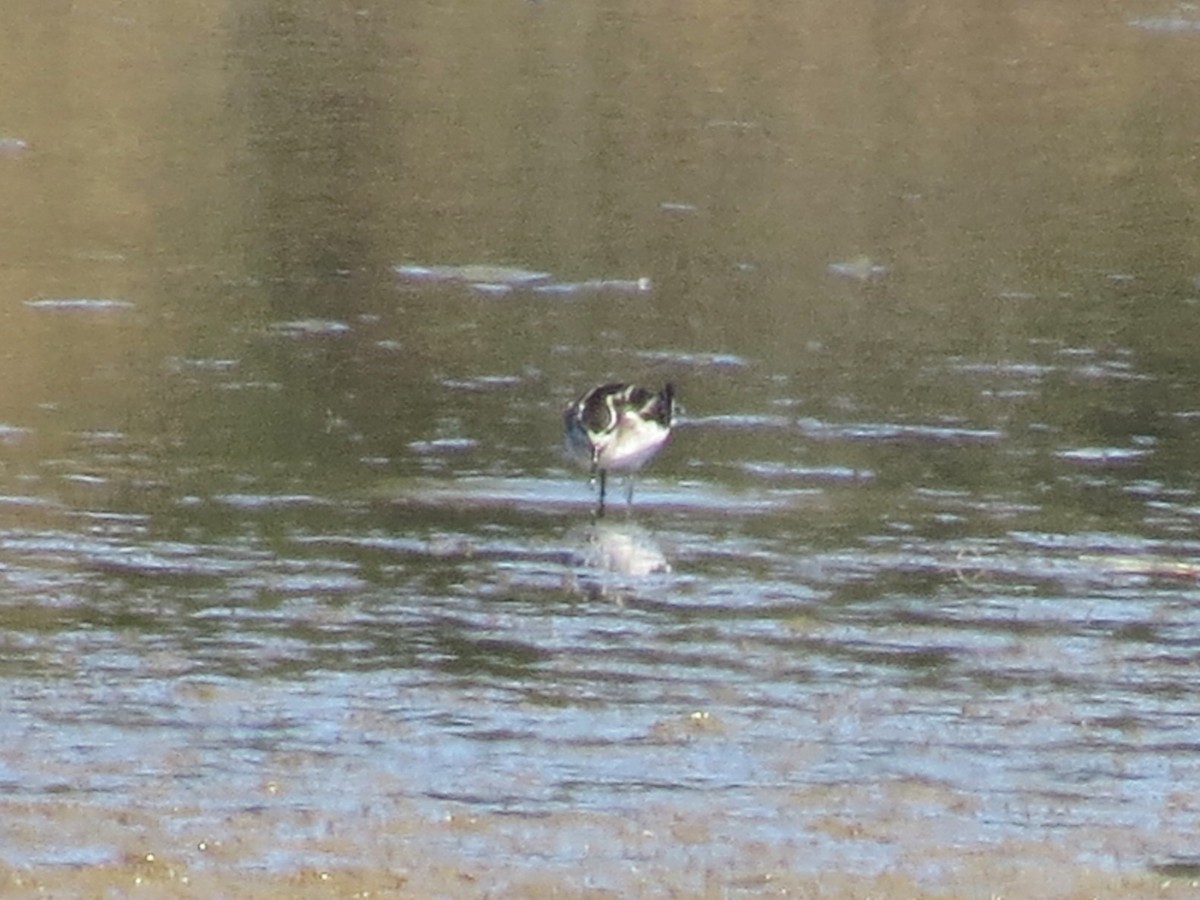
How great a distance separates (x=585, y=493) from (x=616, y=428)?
18.5 inches

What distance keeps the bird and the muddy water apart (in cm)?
20

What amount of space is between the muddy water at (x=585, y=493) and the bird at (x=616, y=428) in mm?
203

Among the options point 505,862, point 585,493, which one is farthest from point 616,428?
point 505,862

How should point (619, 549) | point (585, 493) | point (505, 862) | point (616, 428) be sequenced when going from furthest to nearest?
1. point (585, 493)
2. point (616, 428)
3. point (619, 549)
4. point (505, 862)

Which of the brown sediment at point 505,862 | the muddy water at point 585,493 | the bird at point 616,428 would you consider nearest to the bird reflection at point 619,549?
the muddy water at point 585,493

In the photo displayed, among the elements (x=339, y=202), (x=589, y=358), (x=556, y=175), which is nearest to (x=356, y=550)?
(x=589, y=358)

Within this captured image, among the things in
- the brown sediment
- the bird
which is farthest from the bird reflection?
the brown sediment

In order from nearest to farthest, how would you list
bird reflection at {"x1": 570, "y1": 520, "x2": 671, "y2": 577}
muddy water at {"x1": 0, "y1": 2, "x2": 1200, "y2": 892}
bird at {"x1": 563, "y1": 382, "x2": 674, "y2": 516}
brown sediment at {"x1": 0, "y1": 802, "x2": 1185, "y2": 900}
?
brown sediment at {"x1": 0, "y1": 802, "x2": 1185, "y2": 900} < muddy water at {"x1": 0, "y1": 2, "x2": 1200, "y2": 892} < bird reflection at {"x1": 570, "y1": 520, "x2": 671, "y2": 577} < bird at {"x1": 563, "y1": 382, "x2": 674, "y2": 516}

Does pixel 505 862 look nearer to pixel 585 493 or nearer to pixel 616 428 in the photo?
pixel 616 428

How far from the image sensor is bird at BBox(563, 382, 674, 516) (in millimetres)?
11570

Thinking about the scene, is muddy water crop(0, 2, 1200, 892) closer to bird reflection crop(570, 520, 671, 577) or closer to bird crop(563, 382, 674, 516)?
bird reflection crop(570, 520, 671, 577)

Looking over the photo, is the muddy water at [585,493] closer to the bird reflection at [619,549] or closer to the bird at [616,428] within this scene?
the bird reflection at [619,549]

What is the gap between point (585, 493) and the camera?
39.1 feet

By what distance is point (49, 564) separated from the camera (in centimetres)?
1029
